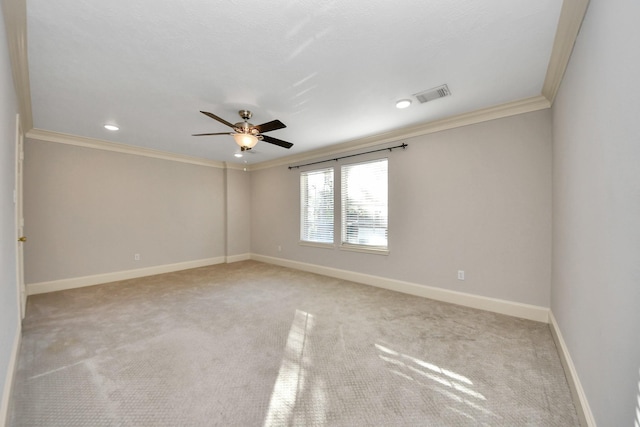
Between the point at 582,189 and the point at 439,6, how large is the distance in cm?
148

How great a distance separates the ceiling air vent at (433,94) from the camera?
2.61 metres

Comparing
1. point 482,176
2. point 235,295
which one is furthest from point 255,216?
point 482,176

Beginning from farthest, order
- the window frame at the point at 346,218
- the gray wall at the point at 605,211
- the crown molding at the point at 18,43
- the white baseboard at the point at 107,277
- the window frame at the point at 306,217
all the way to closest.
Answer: the window frame at the point at 306,217
the window frame at the point at 346,218
the white baseboard at the point at 107,277
the crown molding at the point at 18,43
the gray wall at the point at 605,211

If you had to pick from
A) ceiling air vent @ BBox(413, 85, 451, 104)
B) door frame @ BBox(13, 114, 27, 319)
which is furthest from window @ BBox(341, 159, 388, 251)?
door frame @ BBox(13, 114, 27, 319)

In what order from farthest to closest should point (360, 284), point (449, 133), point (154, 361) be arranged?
point (360, 284), point (449, 133), point (154, 361)

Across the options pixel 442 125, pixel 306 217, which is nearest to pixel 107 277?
pixel 306 217

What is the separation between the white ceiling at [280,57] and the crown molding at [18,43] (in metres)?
0.05

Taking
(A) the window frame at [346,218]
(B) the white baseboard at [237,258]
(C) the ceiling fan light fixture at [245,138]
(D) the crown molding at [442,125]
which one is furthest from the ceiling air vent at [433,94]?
(B) the white baseboard at [237,258]

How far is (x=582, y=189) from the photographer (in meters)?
1.67

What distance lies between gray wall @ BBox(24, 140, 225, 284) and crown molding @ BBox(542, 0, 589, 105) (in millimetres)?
5921

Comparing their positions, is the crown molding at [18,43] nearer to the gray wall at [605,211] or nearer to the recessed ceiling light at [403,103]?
the recessed ceiling light at [403,103]

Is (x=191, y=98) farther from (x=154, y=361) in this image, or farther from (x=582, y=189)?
(x=582, y=189)

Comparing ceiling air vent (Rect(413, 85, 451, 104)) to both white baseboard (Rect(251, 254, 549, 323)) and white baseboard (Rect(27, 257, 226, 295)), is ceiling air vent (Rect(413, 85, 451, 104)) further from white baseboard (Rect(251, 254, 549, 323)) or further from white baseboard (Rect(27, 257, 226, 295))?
white baseboard (Rect(27, 257, 226, 295))

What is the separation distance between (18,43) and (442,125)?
163 inches
